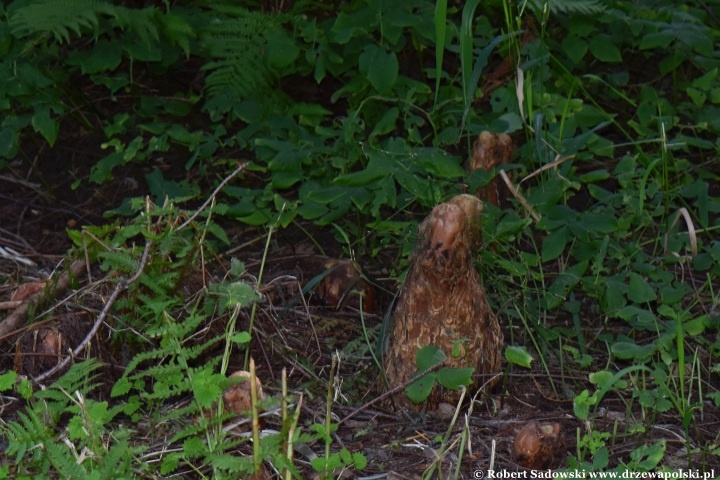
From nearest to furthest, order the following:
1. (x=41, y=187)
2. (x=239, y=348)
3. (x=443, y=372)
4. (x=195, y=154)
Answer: (x=443, y=372), (x=239, y=348), (x=195, y=154), (x=41, y=187)

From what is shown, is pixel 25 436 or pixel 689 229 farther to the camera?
pixel 689 229

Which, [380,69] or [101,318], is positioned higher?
[380,69]

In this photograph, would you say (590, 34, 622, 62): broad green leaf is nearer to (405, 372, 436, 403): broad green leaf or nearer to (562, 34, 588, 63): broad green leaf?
(562, 34, 588, 63): broad green leaf

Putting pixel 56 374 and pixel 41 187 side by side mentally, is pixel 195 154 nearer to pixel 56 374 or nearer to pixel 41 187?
pixel 41 187

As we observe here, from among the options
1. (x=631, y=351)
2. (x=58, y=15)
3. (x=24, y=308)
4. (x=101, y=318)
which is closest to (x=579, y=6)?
(x=631, y=351)

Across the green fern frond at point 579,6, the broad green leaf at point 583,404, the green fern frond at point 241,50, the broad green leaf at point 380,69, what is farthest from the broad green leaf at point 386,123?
the broad green leaf at point 583,404

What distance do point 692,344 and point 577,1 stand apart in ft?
5.22

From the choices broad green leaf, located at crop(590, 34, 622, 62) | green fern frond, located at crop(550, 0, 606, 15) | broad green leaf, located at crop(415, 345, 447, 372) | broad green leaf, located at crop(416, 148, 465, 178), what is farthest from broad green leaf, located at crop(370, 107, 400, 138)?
broad green leaf, located at crop(415, 345, 447, 372)

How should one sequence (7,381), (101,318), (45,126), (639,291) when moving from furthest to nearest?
(45,126), (639,291), (101,318), (7,381)

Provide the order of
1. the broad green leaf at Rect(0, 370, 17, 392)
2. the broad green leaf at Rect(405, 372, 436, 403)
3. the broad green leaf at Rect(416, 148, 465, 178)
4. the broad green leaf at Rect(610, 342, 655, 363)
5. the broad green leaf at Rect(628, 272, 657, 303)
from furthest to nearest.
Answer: the broad green leaf at Rect(416, 148, 465, 178)
the broad green leaf at Rect(628, 272, 657, 303)
the broad green leaf at Rect(610, 342, 655, 363)
the broad green leaf at Rect(405, 372, 436, 403)
the broad green leaf at Rect(0, 370, 17, 392)

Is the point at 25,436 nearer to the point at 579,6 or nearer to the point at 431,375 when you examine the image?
the point at 431,375

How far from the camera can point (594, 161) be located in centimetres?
416

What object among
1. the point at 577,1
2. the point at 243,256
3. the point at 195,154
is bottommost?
the point at 243,256

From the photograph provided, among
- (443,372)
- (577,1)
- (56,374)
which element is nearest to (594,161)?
(577,1)
